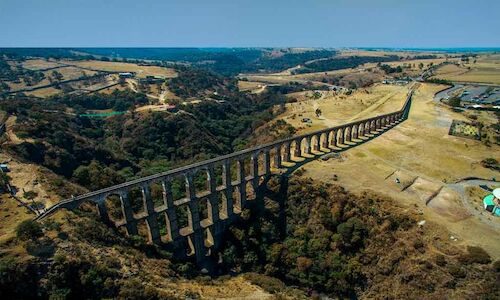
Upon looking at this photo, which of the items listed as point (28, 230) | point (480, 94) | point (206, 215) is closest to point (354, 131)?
point (206, 215)

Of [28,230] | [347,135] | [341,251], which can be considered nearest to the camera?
[28,230]

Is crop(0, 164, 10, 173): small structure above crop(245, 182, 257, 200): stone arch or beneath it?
above

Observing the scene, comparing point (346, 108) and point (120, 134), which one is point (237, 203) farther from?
point (346, 108)

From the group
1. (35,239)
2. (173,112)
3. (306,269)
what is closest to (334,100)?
(173,112)

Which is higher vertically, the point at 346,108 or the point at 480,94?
the point at 480,94

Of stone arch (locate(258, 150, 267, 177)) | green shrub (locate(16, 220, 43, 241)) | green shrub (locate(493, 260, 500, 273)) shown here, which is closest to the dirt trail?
green shrub (locate(16, 220, 43, 241))

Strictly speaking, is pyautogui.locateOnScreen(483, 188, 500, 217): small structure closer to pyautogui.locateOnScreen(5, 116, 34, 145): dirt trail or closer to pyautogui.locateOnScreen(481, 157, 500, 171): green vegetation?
pyautogui.locateOnScreen(481, 157, 500, 171): green vegetation
